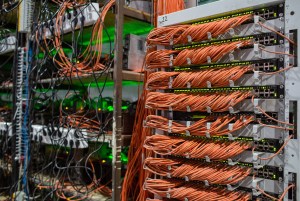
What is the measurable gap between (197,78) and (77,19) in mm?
933

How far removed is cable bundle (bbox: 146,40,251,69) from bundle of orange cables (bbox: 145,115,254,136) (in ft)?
0.81

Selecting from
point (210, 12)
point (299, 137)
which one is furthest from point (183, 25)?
point (299, 137)

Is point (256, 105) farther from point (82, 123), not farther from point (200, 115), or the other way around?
point (82, 123)

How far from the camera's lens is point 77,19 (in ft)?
5.87

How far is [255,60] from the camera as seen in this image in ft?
3.70

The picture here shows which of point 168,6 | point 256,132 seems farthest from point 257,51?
point 168,6

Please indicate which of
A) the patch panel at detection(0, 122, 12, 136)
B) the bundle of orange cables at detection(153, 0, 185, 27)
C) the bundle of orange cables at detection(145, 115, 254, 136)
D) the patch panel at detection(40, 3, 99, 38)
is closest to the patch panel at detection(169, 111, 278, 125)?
the bundle of orange cables at detection(145, 115, 254, 136)

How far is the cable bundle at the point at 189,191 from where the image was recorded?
1141 mm

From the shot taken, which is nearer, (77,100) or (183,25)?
(183,25)

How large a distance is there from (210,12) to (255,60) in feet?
0.95

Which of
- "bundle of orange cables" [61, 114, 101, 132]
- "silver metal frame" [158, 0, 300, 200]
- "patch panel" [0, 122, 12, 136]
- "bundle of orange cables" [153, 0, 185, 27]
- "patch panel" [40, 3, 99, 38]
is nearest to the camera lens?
"silver metal frame" [158, 0, 300, 200]

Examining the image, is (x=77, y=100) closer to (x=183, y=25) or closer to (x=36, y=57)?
(x=36, y=57)

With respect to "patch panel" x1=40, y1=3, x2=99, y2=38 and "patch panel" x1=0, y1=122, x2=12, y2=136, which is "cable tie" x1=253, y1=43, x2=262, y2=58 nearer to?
"patch panel" x1=40, y1=3, x2=99, y2=38

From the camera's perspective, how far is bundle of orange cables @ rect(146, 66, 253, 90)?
113 cm
